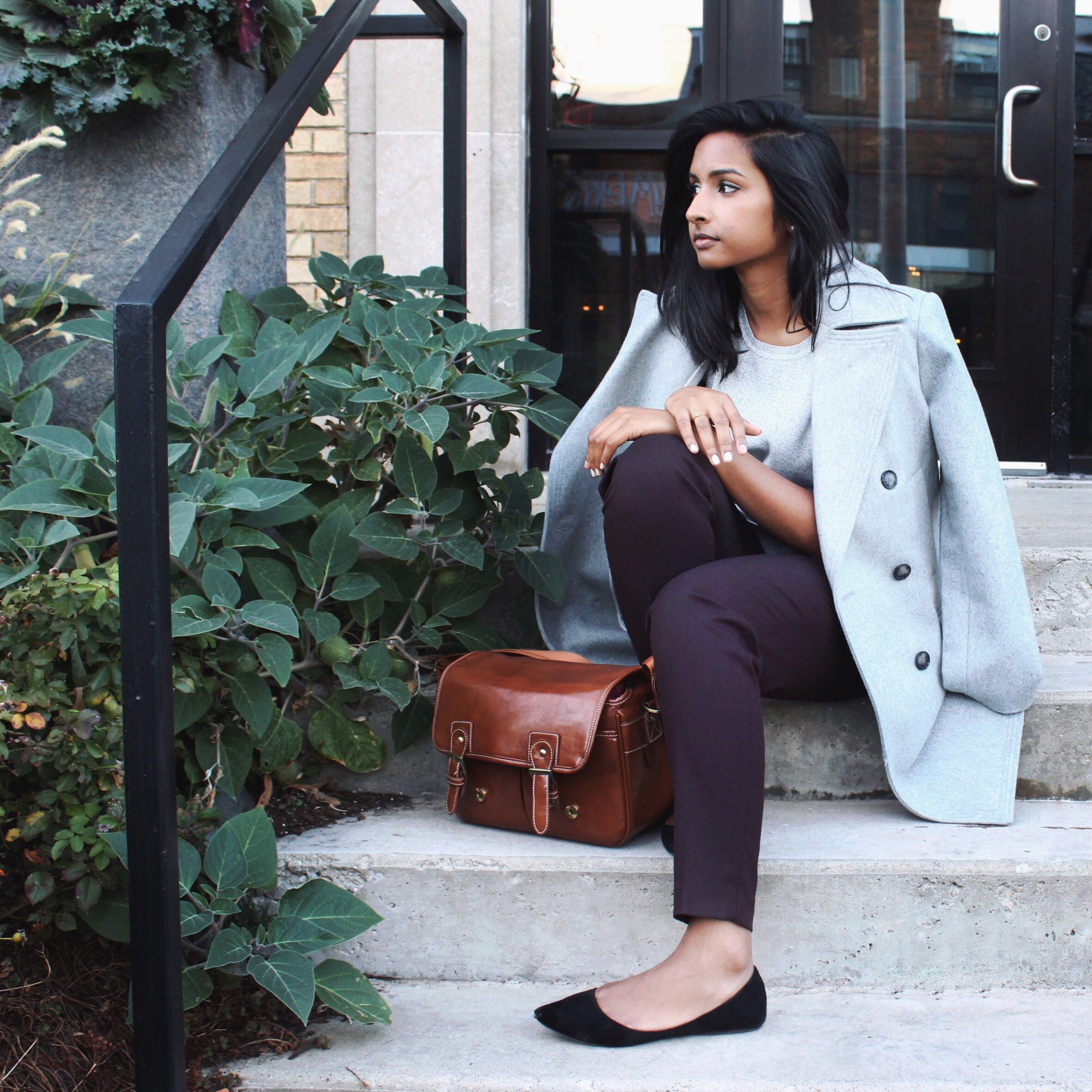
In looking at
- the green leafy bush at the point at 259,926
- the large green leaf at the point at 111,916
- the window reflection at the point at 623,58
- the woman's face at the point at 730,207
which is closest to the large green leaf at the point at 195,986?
the green leafy bush at the point at 259,926

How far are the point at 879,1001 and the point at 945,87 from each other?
3184mm

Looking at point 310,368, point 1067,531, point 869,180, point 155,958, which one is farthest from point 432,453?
point 869,180

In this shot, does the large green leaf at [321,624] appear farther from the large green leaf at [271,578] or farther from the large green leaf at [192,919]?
the large green leaf at [192,919]

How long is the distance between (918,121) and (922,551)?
2461 mm

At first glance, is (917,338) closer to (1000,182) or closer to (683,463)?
(683,463)

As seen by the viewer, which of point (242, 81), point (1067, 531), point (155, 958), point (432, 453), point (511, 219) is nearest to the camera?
point (155, 958)

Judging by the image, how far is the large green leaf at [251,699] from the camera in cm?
157

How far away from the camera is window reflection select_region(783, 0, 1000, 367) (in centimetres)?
364

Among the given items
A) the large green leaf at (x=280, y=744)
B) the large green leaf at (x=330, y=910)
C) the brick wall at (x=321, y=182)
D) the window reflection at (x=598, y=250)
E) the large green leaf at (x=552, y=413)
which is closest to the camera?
the large green leaf at (x=330, y=910)

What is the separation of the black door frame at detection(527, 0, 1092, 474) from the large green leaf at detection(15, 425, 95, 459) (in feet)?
7.91

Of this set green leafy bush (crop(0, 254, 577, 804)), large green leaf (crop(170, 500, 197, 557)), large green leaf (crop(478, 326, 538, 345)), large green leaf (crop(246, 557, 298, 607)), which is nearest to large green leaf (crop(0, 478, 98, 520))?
green leafy bush (crop(0, 254, 577, 804))

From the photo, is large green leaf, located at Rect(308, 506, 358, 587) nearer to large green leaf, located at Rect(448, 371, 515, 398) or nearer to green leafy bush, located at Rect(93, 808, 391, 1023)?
large green leaf, located at Rect(448, 371, 515, 398)

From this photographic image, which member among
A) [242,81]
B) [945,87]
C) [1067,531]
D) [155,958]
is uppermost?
[945,87]

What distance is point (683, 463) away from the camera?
1.65 metres
